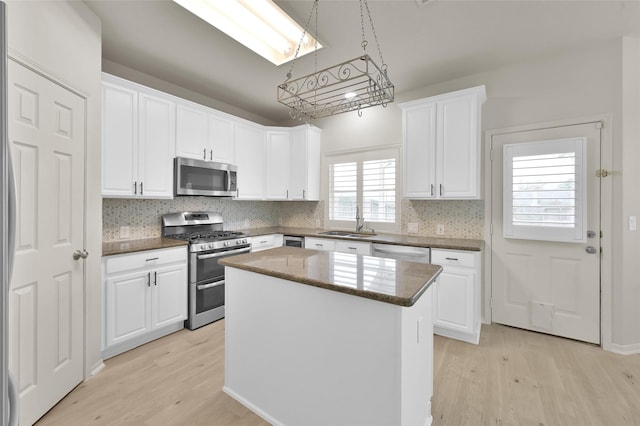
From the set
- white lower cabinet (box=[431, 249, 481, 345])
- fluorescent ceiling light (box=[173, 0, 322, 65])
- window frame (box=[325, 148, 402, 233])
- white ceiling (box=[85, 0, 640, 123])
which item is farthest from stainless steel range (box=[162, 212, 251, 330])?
white lower cabinet (box=[431, 249, 481, 345])

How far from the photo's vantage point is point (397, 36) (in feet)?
8.15

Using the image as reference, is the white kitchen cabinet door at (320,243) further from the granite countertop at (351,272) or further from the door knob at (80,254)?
the door knob at (80,254)

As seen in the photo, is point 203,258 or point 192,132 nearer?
point 203,258

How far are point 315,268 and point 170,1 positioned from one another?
221 cm

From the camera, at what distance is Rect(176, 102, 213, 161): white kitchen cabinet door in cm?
312

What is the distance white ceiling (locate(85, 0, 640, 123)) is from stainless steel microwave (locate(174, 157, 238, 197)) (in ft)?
3.36

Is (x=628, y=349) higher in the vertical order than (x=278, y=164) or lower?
lower

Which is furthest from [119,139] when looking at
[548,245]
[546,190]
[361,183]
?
[548,245]

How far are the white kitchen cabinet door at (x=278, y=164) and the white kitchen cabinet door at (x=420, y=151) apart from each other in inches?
73.4

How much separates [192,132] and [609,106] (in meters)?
4.23

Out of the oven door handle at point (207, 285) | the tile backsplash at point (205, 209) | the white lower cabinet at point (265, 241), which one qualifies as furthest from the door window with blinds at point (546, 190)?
the oven door handle at point (207, 285)

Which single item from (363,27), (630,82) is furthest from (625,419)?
(363,27)

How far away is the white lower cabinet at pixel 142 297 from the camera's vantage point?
2373mm

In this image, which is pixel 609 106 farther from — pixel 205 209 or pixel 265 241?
pixel 205 209
